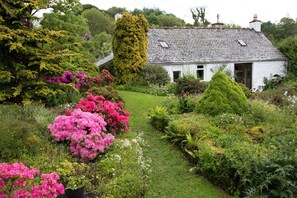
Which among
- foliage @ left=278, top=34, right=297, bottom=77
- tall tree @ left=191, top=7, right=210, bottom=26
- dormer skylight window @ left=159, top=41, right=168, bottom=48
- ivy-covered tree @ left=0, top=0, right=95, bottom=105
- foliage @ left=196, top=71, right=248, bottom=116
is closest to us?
Answer: foliage @ left=196, top=71, right=248, bottom=116

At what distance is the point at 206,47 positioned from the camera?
2278cm

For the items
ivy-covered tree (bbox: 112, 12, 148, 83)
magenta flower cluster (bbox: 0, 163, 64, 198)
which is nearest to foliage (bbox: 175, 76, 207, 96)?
ivy-covered tree (bbox: 112, 12, 148, 83)

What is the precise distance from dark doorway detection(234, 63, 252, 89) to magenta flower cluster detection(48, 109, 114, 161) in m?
19.2

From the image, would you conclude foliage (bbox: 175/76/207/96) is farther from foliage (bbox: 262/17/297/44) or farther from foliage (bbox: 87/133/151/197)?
foliage (bbox: 262/17/297/44)

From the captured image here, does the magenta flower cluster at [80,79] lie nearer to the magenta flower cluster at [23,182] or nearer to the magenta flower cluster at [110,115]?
the magenta flower cluster at [110,115]

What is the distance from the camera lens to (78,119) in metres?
6.77

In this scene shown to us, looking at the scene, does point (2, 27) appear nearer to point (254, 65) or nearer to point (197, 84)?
point (197, 84)

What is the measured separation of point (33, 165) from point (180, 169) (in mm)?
3373

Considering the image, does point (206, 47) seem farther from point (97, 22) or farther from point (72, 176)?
point (97, 22)

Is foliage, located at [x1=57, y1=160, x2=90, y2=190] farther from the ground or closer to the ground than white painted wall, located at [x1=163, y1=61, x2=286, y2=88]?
closer to the ground

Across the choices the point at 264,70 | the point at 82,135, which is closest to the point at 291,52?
the point at 264,70

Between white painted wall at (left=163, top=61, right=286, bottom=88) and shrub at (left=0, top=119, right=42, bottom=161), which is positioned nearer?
shrub at (left=0, top=119, right=42, bottom=161)

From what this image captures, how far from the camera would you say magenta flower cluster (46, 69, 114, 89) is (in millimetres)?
11366

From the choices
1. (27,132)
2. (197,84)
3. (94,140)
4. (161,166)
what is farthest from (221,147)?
(197,84)
